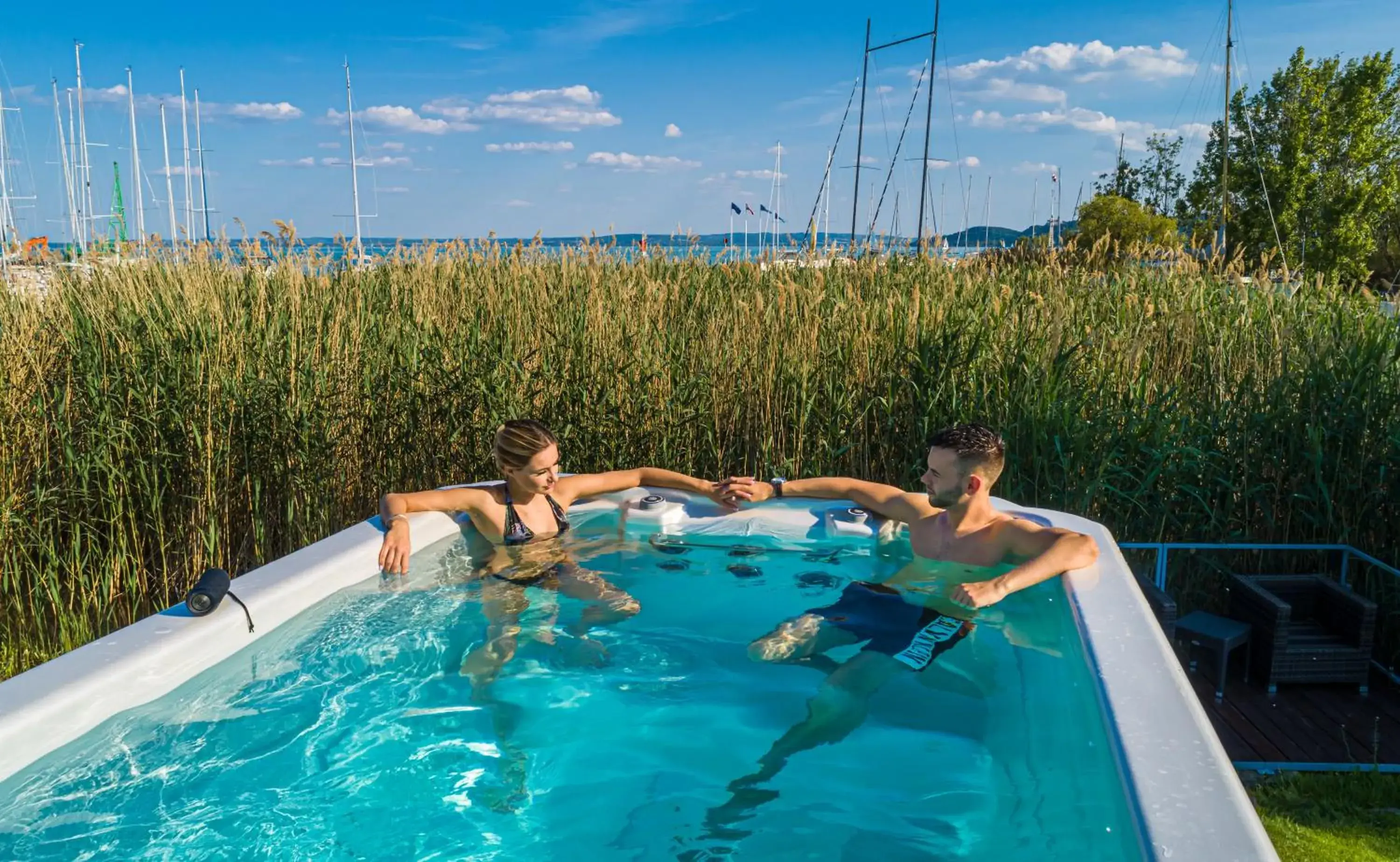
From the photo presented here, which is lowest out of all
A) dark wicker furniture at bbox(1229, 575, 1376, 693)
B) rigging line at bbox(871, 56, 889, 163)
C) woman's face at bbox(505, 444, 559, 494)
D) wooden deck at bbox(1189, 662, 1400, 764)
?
wooden deck at bbox(1189, 662, 1400, 764)

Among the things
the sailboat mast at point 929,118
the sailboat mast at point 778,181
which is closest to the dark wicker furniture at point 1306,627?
the sailboat mast at point 929,118

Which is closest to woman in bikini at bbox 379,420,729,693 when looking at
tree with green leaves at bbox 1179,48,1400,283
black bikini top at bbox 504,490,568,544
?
black bikini top at bbox 504,490,568,544

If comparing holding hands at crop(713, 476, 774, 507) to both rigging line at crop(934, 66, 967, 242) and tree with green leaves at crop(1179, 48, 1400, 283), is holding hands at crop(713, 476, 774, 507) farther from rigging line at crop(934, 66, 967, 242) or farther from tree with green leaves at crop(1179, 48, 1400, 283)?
tree with green leaves at crop(1179, 48, 1400, 283)

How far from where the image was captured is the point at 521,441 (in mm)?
2732

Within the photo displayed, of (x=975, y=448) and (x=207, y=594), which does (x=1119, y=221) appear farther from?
(x=207, y=594)

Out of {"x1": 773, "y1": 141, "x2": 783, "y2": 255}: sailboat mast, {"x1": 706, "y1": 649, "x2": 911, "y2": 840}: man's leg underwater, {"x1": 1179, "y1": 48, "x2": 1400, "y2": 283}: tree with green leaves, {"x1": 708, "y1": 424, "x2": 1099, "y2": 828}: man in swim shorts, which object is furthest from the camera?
{"x1": 1179, "y1": 48, "x2": 1400, "y2": 283}: tree with green leaves

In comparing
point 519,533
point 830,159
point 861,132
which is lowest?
point 519,533

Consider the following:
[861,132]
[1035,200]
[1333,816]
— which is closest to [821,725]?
[1333,816]

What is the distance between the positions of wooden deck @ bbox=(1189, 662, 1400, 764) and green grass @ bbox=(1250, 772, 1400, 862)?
0.10 m

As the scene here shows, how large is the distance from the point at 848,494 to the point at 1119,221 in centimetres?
1437

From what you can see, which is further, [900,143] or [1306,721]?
[900,143]

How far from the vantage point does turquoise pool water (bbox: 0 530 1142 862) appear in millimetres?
1697

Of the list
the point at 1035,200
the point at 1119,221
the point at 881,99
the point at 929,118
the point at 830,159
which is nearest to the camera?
the point at 830,159

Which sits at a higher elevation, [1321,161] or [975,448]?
[1321,161]
